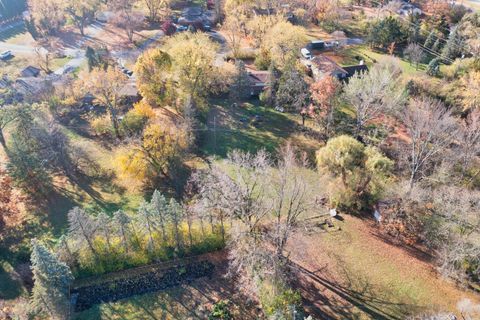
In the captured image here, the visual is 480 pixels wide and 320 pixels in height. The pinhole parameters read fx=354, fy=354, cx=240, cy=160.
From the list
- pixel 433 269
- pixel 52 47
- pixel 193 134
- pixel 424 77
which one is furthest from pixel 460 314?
pixel 52 47

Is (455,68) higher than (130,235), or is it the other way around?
(455,68)

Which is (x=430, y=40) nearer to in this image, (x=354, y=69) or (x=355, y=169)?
(x=354, y=69)

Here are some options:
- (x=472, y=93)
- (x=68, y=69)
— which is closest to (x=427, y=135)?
(x=472, y=93)

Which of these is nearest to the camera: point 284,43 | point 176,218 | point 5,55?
point 176,218

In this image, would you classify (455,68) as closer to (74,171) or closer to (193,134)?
(193,134)

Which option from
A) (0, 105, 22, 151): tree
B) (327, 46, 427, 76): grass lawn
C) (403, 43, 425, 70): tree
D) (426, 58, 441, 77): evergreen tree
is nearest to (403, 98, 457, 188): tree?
(426, 58, 441, 77): evergreen tree

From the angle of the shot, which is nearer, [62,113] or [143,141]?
[143,141]

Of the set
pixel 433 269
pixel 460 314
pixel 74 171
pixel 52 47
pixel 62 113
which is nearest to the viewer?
pixel 460 314
